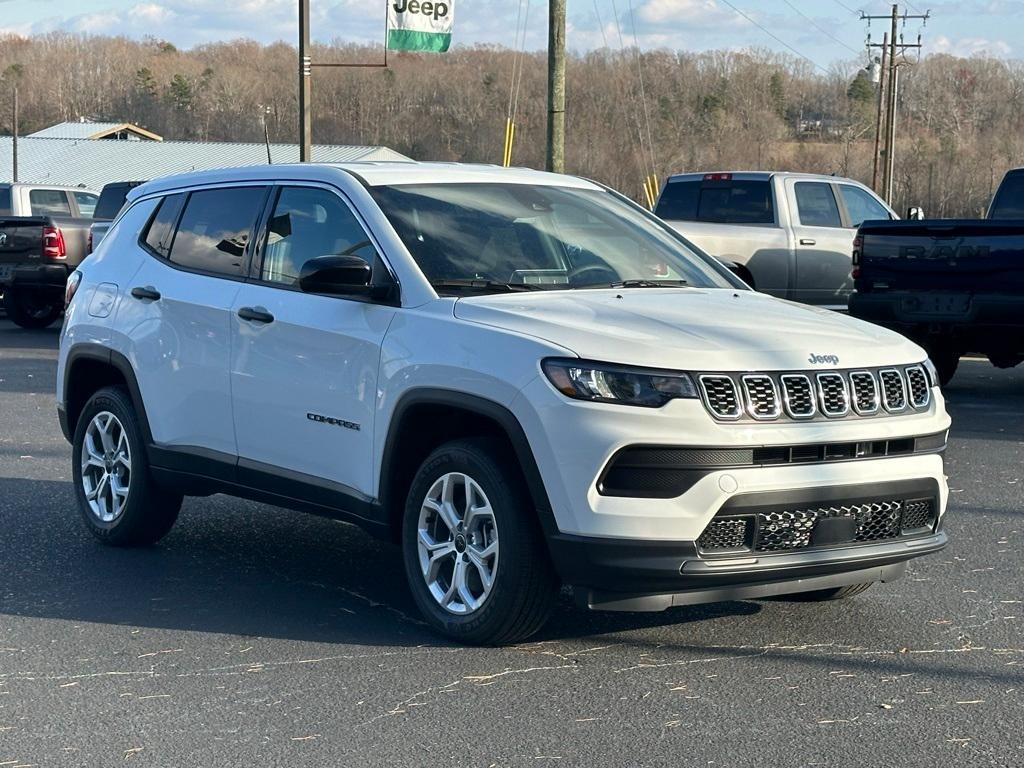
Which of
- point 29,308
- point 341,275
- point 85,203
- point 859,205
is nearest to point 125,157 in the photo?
point 85,203

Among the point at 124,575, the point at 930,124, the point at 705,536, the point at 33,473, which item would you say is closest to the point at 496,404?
the point at 705,536

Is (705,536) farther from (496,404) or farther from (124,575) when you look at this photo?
(124,575)

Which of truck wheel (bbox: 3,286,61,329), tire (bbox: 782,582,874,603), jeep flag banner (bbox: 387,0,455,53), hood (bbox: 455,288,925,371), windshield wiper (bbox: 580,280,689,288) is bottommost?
truck wheel (bbox: 3,286,61,329)

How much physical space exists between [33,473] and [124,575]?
2947 mm

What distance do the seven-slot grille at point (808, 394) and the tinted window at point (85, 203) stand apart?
2175 cm

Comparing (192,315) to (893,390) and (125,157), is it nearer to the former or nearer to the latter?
(893,390)

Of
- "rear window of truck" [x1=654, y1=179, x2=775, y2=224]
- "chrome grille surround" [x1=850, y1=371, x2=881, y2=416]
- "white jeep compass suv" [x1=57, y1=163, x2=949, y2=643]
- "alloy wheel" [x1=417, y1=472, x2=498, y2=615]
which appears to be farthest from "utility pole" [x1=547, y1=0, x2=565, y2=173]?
"chrome grille surround" [x1=850, y1=371, x2=881, y2=416]

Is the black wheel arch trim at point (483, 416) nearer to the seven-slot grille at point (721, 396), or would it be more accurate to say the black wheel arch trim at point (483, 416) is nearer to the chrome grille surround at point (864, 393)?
the seven-slot grille at point (721, 396)

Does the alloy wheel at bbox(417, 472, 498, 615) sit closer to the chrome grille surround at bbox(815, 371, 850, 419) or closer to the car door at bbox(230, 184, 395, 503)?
the car door at bbox(230, 184, 395, 503)

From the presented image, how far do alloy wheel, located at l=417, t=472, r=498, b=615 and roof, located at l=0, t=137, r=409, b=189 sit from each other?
75678mm

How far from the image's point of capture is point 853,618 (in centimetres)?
578

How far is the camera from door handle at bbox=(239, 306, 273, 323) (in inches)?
243

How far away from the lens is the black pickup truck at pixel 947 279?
12164mm

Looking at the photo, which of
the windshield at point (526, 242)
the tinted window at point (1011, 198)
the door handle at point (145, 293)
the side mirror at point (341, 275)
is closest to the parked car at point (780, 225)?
the tinted window at point (1011, 198)
